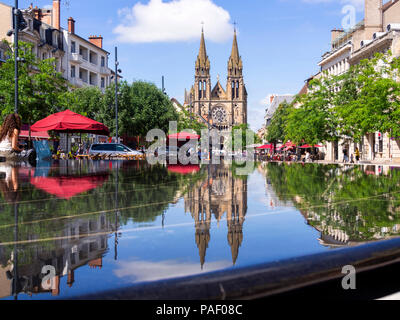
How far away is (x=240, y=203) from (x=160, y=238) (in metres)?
2.71

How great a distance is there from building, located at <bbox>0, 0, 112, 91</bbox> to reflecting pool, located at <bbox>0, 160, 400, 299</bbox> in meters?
43.0

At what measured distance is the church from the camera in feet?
507

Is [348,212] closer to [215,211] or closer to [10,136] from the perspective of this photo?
[215,211]

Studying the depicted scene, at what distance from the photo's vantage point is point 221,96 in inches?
6304

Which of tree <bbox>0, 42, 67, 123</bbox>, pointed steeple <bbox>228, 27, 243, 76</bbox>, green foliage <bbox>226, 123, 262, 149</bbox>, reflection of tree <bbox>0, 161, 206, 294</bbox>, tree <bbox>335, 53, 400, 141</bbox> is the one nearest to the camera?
reflection of tree <bbox>0, 161, 206, 294</bbox>

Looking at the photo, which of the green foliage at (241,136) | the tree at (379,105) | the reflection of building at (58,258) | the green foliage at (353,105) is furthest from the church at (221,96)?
the reflection of building at (58,258)

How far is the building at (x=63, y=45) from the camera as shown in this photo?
48.4m

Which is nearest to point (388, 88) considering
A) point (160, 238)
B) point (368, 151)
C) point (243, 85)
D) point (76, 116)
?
point (368, 151)

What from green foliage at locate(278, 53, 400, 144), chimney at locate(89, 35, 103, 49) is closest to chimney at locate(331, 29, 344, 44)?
green foliage at locate(278, 53, 400, 144)

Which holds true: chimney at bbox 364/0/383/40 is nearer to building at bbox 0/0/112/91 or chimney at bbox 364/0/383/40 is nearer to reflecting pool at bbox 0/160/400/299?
building at bbox 0/0/112/91

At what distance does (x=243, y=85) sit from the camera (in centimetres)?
15762

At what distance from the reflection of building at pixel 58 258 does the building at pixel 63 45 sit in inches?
1769

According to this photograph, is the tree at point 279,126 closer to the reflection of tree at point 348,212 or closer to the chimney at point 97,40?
the chimney at point 97,40
